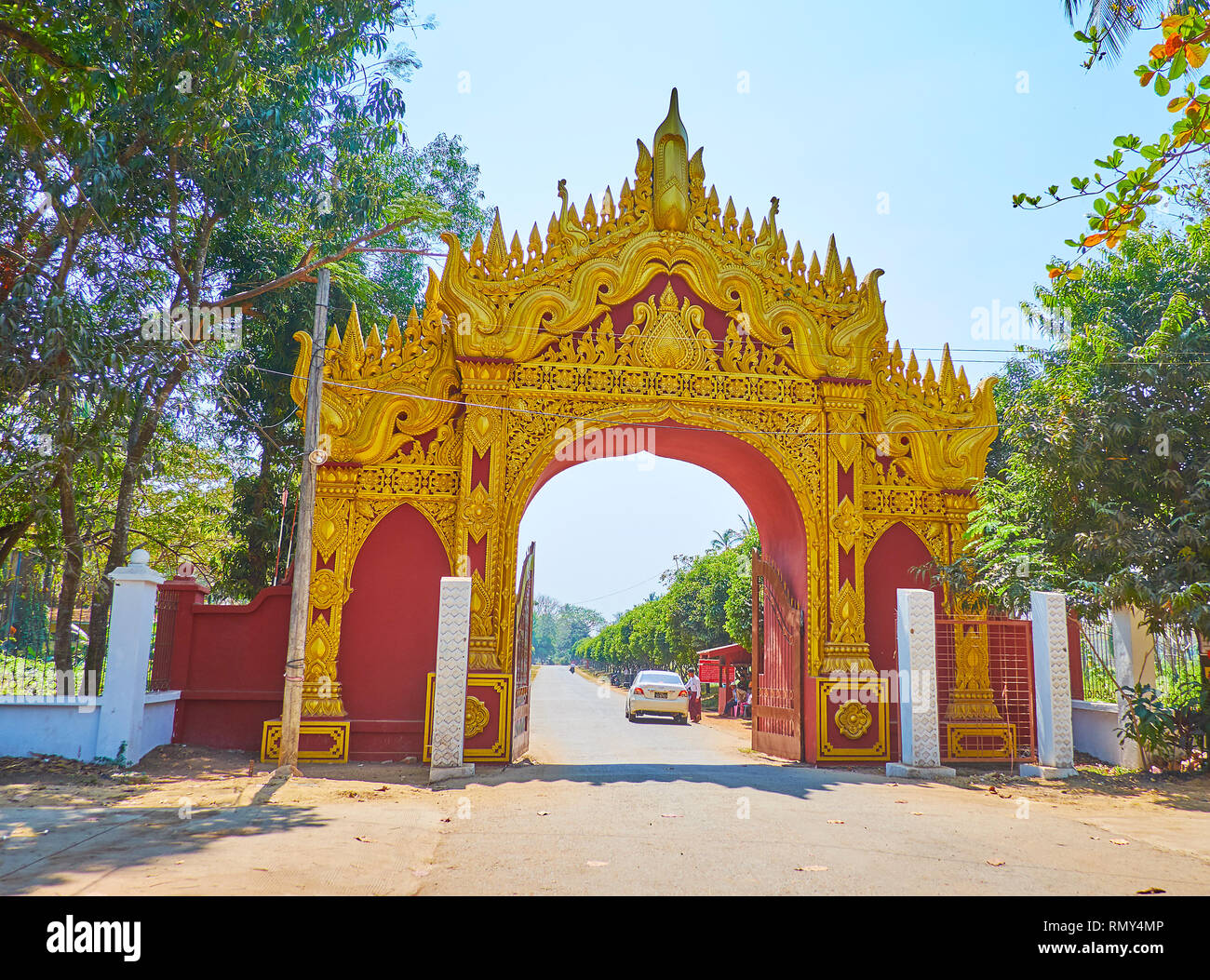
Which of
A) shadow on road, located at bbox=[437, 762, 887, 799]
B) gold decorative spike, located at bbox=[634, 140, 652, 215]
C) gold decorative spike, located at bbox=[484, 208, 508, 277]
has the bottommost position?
shadow on road, located at bbox=[437, 762, 887, 799]

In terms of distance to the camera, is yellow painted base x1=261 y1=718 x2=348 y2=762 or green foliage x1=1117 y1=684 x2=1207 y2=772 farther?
yellow painted base x1=261 y1=718 x2=348 y2=762

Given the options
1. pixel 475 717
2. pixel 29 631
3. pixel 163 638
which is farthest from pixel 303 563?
pixel 29 631

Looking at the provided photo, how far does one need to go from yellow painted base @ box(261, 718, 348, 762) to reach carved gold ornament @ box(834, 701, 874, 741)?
5622 millimetres

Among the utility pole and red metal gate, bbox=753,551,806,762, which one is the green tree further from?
the utility pole

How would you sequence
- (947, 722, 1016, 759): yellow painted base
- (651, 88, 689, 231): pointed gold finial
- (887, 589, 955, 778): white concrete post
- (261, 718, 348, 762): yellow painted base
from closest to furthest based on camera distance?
(887, 589, 955, 778): white concrete post, (261, 718, 348, 762): yellow painted base, (947, 722, 1016, 759): yellow painted base, (651, 88, 689, 231): pointed gold finial

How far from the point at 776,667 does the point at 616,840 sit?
21.0 ft

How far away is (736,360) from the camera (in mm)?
11172

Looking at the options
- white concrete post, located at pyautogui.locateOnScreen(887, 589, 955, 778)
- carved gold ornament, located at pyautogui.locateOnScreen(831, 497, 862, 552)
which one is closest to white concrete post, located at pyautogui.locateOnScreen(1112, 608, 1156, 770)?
white concrete post, located at pyautogui.locateOnScreen(887, 589, 955, 778)

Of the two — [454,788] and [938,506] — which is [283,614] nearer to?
[454,788]

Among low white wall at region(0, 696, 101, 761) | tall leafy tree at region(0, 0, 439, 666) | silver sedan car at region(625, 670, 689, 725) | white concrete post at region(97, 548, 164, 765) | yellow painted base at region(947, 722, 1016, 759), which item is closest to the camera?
tall leafy tree at region(0, 0, 439, 666)

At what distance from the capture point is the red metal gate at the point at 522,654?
419 inches

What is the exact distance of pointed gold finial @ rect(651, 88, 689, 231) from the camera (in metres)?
11.2

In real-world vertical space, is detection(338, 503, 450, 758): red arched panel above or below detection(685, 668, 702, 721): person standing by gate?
above

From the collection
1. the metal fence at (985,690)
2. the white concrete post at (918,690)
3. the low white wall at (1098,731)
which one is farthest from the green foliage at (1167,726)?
the white concrete post at (918,690)
